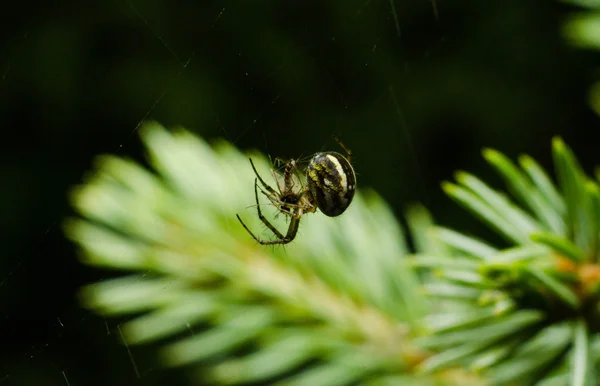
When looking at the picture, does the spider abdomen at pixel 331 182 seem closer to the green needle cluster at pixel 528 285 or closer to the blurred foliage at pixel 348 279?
the blurred foliage at pixel 348 279

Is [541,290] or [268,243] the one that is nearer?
[541,290]

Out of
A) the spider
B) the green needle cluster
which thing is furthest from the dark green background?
the green needle cluster

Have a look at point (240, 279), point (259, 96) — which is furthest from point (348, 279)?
point (259, 96)

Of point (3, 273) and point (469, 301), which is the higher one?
point (3, 273)

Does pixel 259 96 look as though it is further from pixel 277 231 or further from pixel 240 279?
pixel 240 279

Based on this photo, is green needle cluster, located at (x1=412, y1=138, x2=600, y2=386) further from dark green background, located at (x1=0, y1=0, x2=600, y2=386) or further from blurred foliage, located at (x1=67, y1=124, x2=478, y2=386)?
dark green background, located at (x1=0, y1=0, x2=600, y2=386)

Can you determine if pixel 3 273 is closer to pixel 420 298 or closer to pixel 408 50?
pixel 408 50

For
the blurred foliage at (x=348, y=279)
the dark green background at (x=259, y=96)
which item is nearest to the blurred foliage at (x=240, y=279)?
the blurred foliage at (x=348, y=279)

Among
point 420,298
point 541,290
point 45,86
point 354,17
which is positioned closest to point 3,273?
point 45,86
